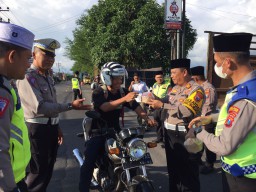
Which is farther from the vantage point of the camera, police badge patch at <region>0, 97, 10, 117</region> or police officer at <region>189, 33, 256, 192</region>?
police officer at <region>189, 33, 256, 192</region>

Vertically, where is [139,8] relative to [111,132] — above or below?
above

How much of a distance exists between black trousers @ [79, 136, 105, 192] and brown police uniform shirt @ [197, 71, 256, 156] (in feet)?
5.94

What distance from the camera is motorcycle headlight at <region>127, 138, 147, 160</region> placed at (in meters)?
3.11

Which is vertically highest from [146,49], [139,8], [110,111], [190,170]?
[139,8]

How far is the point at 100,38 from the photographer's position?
2392 cm

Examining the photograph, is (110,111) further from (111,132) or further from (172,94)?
(172,94)

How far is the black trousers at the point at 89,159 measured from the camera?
368cm

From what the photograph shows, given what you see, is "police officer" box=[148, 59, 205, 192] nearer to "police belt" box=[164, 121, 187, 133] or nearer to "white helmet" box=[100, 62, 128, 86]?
"police belt" box=[164, 121, 187, 133]

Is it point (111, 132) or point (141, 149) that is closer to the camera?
point (141, 149)

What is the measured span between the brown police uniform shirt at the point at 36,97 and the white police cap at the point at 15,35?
4.70ft

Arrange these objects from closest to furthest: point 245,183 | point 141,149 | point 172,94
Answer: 1. point 245,183
2. point 141,149
3. point 172,94

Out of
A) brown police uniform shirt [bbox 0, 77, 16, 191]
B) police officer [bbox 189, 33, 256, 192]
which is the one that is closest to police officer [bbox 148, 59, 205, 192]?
police officer [bbox 189, 33, 256, 192]

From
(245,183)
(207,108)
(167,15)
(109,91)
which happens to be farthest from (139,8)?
(245,183)

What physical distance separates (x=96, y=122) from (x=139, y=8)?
70.1 ft
